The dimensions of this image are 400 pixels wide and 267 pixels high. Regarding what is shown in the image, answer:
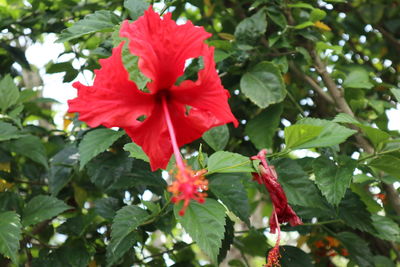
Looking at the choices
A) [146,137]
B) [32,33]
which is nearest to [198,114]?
[146,137]

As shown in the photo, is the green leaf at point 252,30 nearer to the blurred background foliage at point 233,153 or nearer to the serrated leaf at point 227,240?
the blurred background foliage at point 233,153

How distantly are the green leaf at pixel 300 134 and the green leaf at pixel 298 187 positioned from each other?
23 centimetres

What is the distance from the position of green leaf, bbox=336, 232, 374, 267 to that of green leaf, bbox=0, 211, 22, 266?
0.98m

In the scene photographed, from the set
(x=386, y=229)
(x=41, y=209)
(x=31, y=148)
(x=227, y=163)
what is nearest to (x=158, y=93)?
(x=227, y=163)

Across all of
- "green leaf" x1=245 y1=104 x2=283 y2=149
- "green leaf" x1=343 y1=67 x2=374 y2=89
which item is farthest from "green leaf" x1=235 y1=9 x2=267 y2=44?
"green leaf" x1=343 y1=67 x2=374 y2=89

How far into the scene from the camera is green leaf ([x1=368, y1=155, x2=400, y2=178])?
46.8 inches

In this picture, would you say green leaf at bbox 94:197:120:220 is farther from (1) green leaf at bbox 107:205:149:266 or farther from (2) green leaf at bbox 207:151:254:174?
(2) green leaf at bbox 207:151:254:174

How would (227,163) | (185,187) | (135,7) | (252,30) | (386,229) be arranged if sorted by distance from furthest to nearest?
(252,30) → (386,229) → (135,7) → (227,163) → (185,187)

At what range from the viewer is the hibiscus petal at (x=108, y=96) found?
0.85m

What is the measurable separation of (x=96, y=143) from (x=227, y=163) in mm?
454

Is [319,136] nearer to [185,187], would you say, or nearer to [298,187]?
[298,187]

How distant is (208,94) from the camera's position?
3.03ft

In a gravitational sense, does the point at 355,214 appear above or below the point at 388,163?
below

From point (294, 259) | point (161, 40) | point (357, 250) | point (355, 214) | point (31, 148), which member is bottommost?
point (357, 250)
